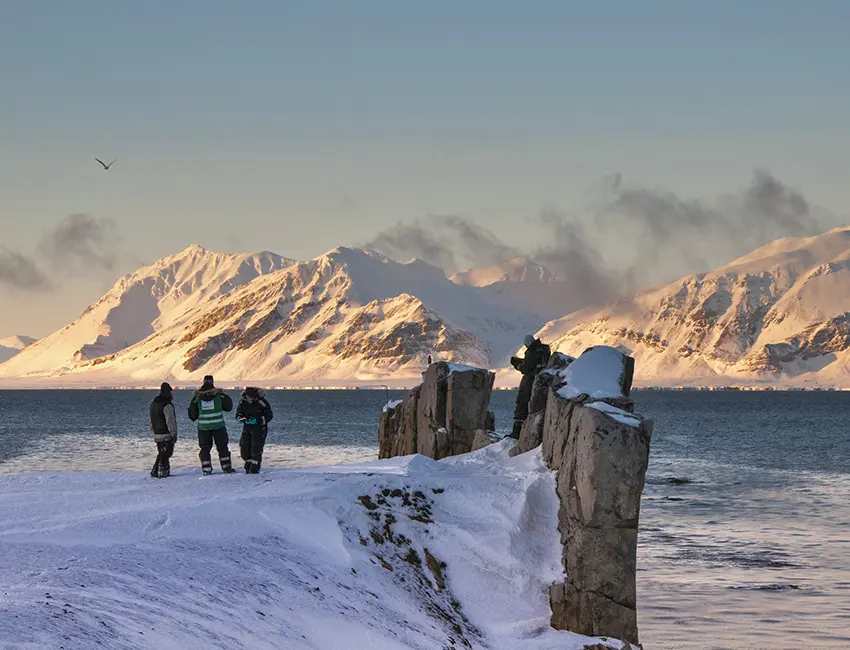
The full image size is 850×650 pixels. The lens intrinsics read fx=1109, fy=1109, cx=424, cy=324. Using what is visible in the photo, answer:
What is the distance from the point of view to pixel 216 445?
2192 cm

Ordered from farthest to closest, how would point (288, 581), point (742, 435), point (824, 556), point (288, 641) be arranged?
point (742, 435)
point (824, 556)
point (288, 581)
point (288, 641)

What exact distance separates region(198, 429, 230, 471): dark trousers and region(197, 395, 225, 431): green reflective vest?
0.11 meters

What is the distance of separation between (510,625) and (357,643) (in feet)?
11.6

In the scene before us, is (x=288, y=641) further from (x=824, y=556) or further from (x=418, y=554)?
(x=824, y=556)

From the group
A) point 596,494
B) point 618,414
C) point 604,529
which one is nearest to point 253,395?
point 618,414

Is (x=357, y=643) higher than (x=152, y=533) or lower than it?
lower

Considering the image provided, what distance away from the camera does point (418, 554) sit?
1583 cm

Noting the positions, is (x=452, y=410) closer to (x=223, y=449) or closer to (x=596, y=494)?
(x=223, y=449)

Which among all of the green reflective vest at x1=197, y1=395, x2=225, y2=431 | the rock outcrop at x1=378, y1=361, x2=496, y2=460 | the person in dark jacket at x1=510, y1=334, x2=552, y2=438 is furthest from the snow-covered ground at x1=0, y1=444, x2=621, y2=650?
the rock outcrop at x1=378, y1=361, x2=496, y2=460

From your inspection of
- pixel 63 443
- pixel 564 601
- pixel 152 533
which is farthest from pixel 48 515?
pixel 63 443

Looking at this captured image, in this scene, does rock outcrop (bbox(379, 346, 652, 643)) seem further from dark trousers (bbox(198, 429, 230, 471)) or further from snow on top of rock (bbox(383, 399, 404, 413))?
snow on top of rock (bbox(383, 399, 404, 413))

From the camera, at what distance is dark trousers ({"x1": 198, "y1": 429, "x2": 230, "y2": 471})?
21703 mm

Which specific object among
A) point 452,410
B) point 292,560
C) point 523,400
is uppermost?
point 523,400

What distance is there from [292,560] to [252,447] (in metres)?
8.20
